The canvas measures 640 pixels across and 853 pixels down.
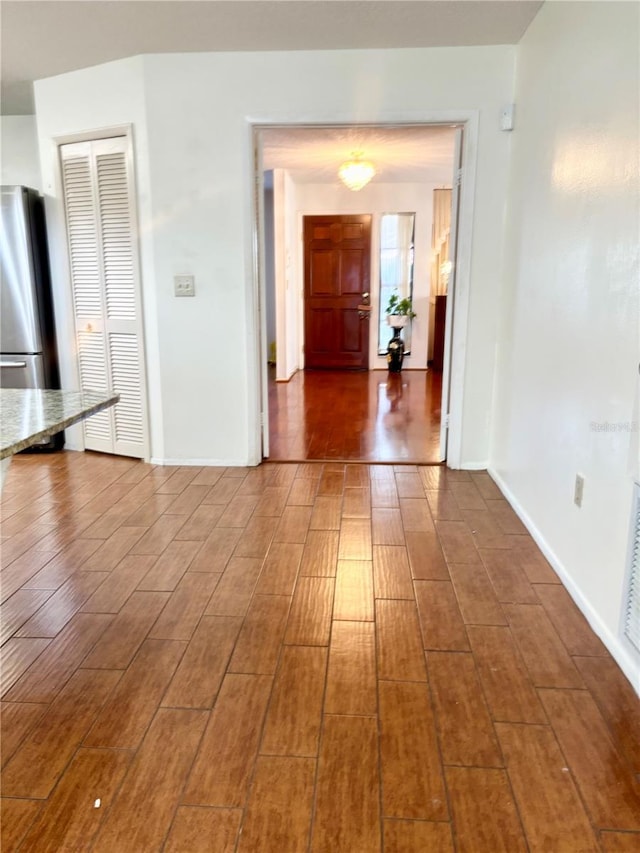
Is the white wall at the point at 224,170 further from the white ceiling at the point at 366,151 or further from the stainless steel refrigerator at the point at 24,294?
the white ceiling at the point at 366,151

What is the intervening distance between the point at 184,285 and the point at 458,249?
1691 millimetres

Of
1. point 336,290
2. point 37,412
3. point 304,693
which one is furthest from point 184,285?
point 336,290

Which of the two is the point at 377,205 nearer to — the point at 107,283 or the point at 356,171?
the point at 356,171

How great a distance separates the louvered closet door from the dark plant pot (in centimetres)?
458

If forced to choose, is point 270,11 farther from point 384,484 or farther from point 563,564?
point 563,564

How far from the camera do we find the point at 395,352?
7.82m

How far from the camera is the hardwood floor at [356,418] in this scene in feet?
13.5

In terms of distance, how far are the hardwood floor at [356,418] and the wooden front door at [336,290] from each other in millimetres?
497

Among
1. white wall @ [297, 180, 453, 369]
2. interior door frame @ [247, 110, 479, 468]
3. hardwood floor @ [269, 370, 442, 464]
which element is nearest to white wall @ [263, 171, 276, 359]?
white wall @ [297, 180, 453, 369]

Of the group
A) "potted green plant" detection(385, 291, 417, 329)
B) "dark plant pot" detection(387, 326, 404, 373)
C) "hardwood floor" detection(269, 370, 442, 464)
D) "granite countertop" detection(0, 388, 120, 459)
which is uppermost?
"potted green plant" detection(385, 291, 417, 329)

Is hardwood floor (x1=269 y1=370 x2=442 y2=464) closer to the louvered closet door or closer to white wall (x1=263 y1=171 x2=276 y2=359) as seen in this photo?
the louvered closet door

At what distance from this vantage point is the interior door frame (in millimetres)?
3326

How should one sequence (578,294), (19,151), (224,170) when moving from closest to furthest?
1. (578,294)
2. (224,170)
3. (19,151)

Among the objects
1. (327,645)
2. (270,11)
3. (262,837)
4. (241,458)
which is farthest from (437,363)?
(262,837)
